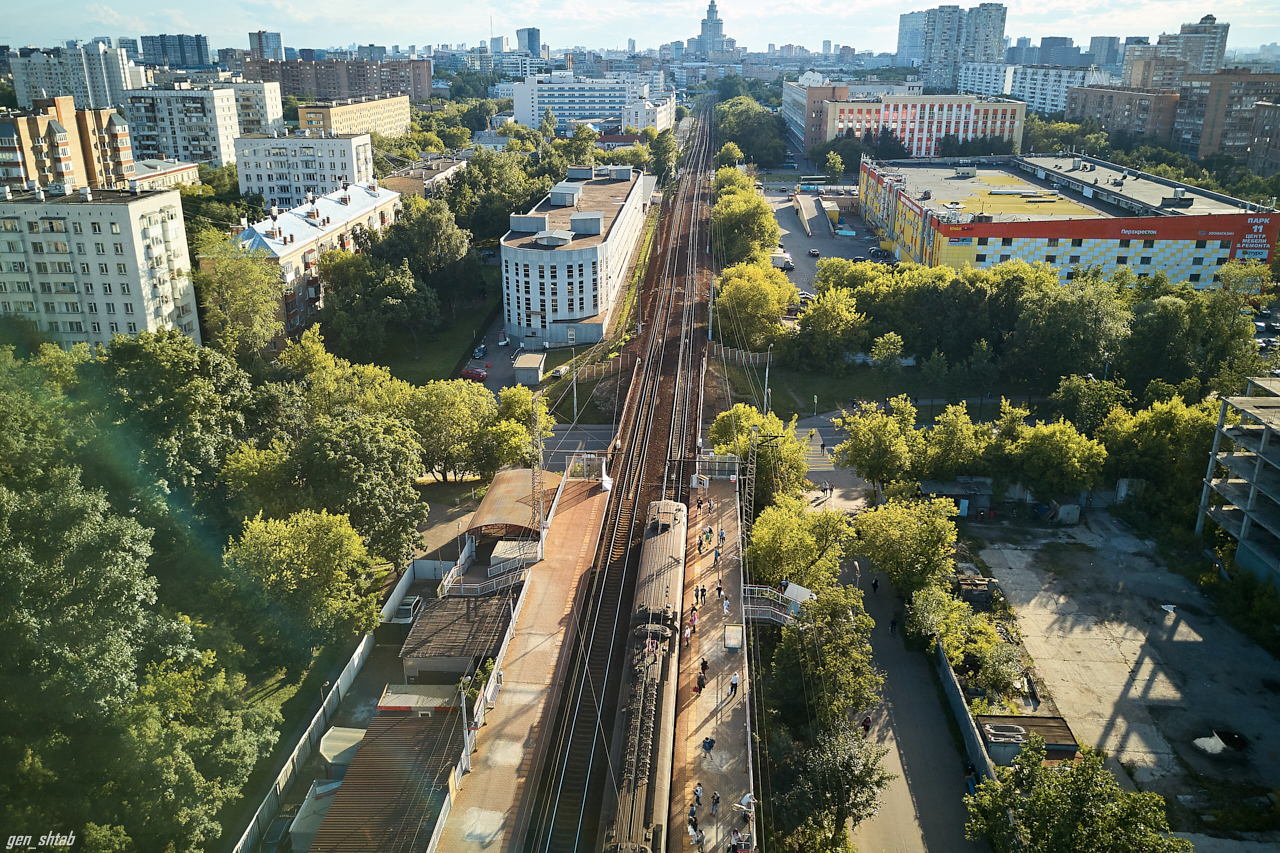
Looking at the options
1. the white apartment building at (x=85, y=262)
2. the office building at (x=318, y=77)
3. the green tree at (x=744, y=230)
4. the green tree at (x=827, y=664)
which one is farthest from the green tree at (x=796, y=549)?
the office building at (x=318, y=77)

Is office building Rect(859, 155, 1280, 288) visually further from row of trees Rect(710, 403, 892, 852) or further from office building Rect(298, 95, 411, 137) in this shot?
office building Rect(298, 95, 411, 137)

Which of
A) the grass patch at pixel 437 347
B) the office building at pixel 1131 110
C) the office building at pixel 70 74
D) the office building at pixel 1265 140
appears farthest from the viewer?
the office building at pixel 70 74

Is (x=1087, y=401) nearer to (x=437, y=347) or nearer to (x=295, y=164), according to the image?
(x=437, y=347)

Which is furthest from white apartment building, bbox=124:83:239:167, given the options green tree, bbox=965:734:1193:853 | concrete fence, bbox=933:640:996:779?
green tree, bbox=965:734:1193:853

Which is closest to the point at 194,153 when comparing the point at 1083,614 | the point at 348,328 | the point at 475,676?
the point at 348,328

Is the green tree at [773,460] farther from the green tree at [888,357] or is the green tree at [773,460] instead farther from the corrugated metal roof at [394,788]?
the corrugated metal roof at [394,788]

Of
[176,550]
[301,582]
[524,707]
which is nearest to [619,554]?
[524,707]
